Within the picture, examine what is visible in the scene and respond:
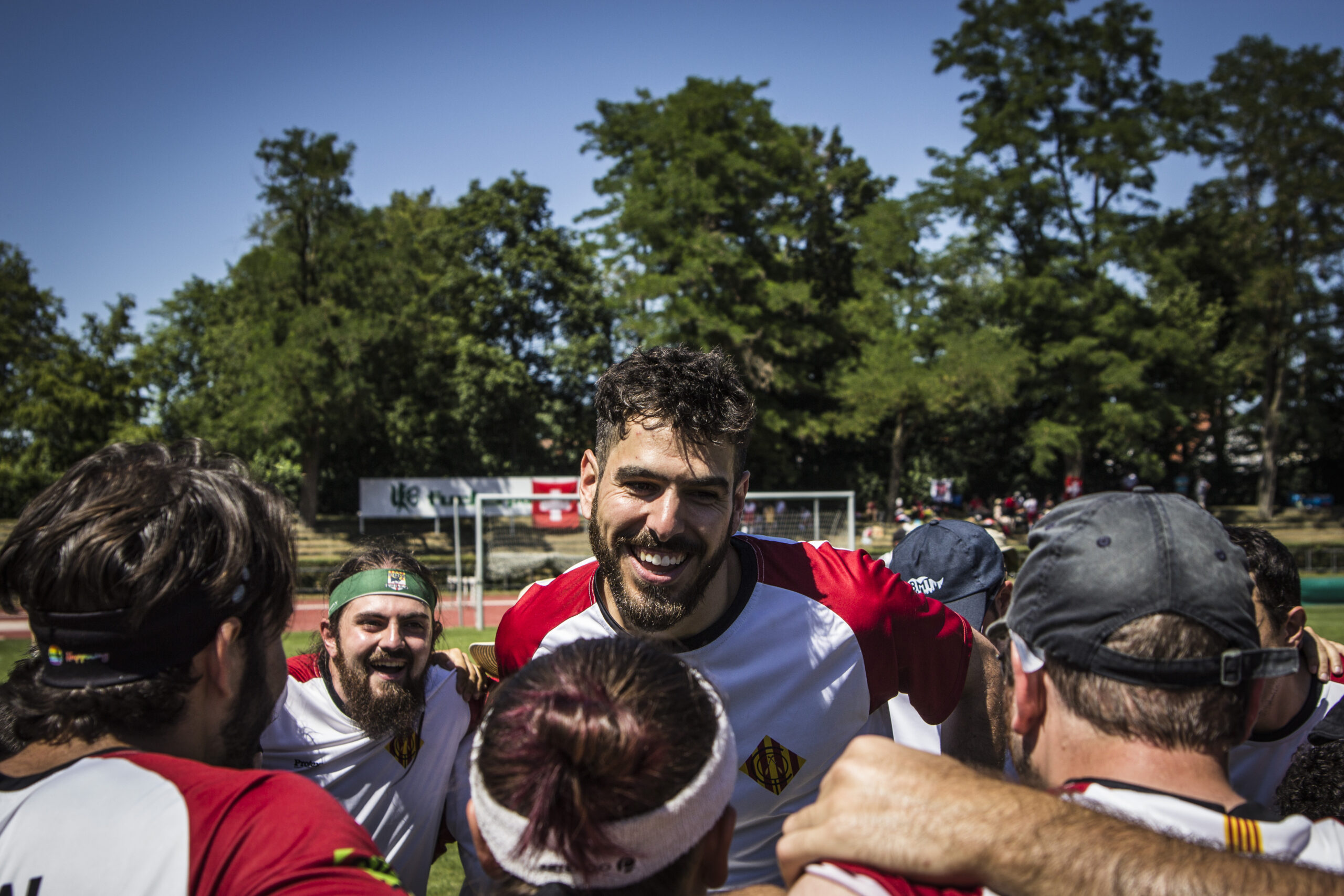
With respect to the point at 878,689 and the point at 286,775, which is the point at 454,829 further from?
the point at 286,775

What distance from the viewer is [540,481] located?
27.5 metres

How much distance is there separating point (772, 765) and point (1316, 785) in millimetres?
1408

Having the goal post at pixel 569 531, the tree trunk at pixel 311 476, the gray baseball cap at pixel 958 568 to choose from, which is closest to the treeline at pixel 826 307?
the tree trunk at pixel 311 476

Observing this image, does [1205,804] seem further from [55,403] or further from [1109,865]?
[55,403]

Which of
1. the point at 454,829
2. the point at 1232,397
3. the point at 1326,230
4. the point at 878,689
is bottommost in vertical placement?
the point at 454,829

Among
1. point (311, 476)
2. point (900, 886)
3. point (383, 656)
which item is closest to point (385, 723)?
point (383, 656)

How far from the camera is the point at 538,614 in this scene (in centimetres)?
288

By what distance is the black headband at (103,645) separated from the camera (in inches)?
57.7

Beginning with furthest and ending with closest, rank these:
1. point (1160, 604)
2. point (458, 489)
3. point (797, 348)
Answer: point (797, 348), point (458, 489), point (1160, 604)

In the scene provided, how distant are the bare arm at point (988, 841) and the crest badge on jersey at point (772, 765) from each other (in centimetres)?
102

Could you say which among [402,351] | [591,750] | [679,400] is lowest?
[591,750]

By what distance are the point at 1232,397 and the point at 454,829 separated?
43.7m

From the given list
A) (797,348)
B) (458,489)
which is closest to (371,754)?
(458,489)

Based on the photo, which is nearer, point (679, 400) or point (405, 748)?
point (679, 400)
